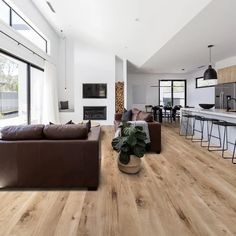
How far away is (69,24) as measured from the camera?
6664 millimetres

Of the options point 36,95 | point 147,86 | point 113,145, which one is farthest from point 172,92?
point 113,145

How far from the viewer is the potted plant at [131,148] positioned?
3217mm

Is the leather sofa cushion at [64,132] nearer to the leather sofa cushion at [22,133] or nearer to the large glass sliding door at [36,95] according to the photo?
the leather sofa cushion at [22,133]

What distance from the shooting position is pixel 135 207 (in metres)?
2.35

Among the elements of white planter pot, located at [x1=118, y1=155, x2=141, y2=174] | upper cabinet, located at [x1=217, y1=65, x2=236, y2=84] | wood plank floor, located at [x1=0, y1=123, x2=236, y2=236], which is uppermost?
upper cabinet, located at [x1=217, y1=65, x2=236, y2=84]

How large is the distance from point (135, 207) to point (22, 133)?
5.33ft

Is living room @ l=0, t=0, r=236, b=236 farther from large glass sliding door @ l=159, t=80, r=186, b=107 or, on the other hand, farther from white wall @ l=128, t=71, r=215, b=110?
large glass sliding door @ l=159, t=80, r=186, b=107

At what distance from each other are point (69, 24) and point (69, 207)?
19.1 ft

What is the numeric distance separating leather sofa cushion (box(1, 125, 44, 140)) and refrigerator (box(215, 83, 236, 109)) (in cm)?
614

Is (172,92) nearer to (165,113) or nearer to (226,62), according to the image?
(165,113)

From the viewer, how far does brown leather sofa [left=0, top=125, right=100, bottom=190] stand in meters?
2.69

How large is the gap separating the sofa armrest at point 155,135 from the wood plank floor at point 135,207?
1.08 m

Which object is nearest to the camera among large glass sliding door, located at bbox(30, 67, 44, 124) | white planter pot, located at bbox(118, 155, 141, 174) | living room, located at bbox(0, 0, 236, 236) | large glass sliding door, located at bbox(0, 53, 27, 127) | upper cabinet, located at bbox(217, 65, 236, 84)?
living room, located at bbox(0, 0, 236, 236)

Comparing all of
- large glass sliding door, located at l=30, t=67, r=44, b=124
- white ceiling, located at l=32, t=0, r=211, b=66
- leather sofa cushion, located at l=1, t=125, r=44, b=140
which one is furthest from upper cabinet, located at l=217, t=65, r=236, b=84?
leather sofa cushion, located at l=1, t=125, r=44, b=140
